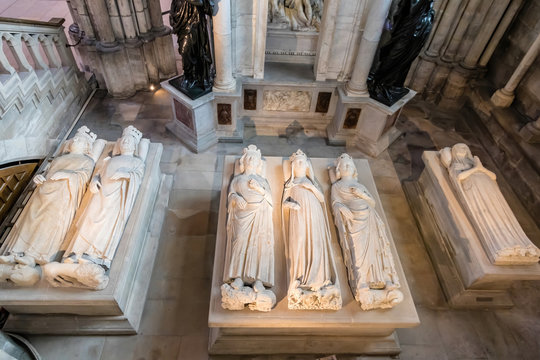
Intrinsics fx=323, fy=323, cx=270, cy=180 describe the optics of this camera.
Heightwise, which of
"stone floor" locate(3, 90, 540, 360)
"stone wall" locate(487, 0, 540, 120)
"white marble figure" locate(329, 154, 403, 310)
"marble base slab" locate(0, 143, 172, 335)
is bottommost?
"stone floor" locate(3, 90, 540, 360)

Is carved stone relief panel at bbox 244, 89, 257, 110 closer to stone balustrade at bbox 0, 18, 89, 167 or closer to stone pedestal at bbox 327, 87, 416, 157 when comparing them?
stone pedestal at bbox 327, 87, 416, 157

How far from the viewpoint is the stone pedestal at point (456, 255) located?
3.21m

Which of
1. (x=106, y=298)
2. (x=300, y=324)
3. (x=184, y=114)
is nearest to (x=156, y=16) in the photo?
(x=184, y=114)

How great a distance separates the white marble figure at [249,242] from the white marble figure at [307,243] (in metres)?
→ 0.19

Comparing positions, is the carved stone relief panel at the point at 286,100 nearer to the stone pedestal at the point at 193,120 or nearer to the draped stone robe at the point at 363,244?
the stone pedestal at the point at 193,120

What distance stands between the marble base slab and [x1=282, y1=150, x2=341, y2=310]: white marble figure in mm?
1502

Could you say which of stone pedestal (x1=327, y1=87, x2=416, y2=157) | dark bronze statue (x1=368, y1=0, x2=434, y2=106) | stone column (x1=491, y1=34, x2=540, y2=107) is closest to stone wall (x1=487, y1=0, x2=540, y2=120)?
stone column (x1=491, y1=34, x2=540, y2=107)

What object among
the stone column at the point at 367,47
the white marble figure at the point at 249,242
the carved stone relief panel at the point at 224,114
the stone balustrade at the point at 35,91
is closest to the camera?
the white marble figure at the point at 249,242

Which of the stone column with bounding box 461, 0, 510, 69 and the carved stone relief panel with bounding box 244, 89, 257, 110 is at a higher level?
the stone column with bounding box 461, 0, 510, 69

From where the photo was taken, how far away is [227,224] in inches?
126

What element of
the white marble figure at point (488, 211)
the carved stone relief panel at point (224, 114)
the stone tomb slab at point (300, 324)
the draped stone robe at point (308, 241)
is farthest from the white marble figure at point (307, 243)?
the carved stone relief panel at point (224, 114)

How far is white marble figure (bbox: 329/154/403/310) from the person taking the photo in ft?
9.18

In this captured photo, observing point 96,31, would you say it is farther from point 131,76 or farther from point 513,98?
point 513,98

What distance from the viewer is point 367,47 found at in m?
4.52
